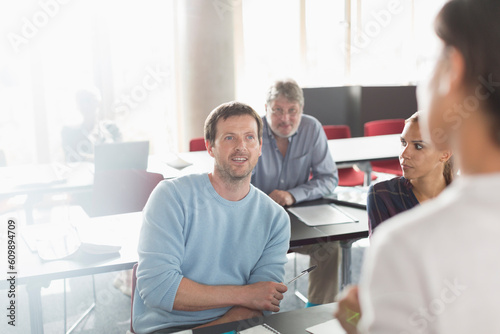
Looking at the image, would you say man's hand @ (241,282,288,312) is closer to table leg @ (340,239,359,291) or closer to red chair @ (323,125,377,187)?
table leg @ (340,239,359,291)

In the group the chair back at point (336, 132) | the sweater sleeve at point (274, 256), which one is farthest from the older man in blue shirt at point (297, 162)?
the chair back at point (336, 132)

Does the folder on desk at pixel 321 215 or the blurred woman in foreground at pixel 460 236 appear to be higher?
the blurred woman in foreground at pixel 460 236

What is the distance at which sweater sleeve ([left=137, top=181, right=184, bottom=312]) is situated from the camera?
174cm

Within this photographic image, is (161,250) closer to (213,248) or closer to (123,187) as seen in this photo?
(213,248)

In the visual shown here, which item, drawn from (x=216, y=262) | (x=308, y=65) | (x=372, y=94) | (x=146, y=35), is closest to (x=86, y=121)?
(x=146, y=35)

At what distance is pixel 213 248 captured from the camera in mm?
1890

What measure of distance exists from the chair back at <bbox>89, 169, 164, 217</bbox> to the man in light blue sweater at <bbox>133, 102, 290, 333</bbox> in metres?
1.08

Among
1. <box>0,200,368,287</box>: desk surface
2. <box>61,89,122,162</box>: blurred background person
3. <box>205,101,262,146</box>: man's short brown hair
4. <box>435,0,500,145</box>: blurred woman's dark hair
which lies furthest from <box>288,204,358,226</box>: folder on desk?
<box>435,0,500,145</box>: blurred woman's dark hair

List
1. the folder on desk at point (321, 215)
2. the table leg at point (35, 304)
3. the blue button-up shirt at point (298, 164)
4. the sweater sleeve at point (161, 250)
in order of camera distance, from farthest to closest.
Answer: the blue button-up shirt at point (298, 164) < the folder on desk at point (321, 215) < the table leg at point (35, 304) < the sweater sleeve at point (161, 250)

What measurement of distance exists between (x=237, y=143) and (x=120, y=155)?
1.72 meters

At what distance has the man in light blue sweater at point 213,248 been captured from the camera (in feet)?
5.79

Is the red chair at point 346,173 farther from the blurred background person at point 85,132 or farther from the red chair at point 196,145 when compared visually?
the blurred background person at point 85,132

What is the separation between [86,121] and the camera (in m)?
4.27

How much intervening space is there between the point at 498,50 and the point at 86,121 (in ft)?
13.5
